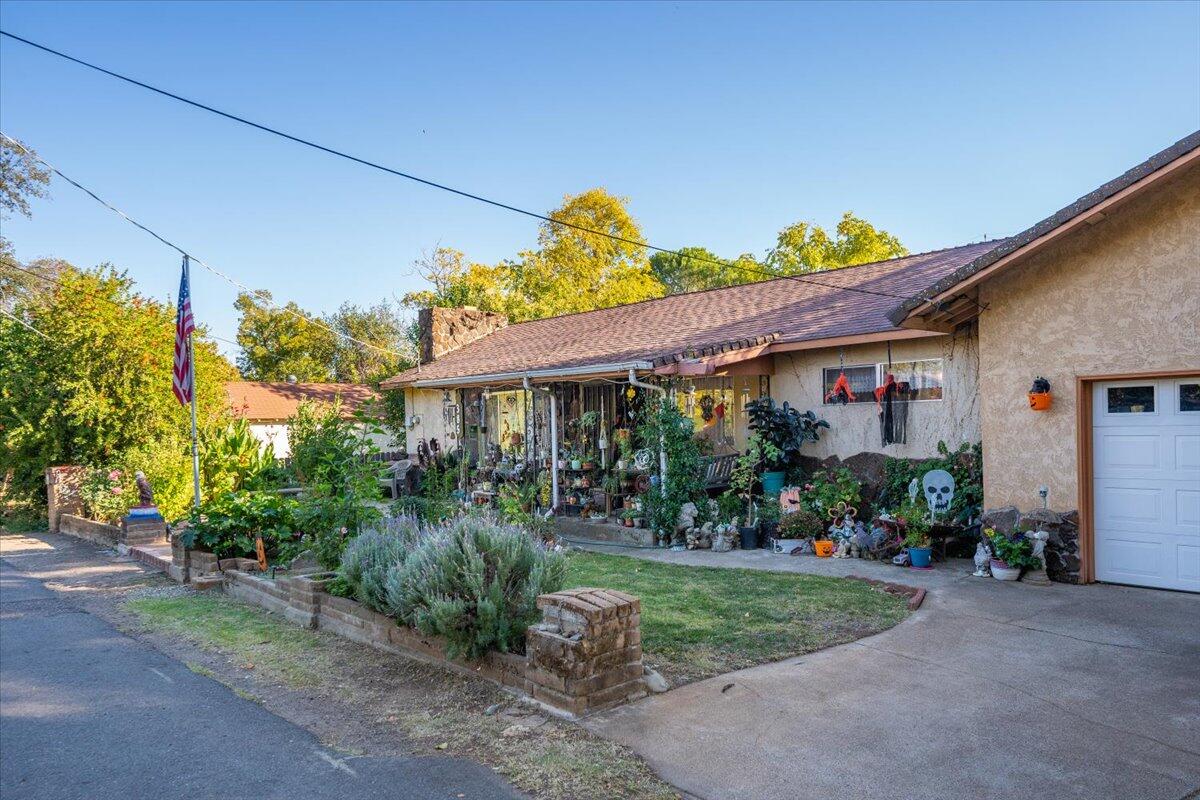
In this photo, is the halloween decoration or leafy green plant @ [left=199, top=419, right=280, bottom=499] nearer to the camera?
the halloween decoration

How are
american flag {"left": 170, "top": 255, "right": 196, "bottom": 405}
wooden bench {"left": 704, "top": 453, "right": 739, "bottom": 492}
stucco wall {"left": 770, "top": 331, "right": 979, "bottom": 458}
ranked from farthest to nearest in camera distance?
1. wooden bench {"left": 704, "top": 453, "right": 739, "bottom": 492}
2. stucco wall {"left": 770, "top": 331, "right": 979, "bottom": 458}
3. american flag {"left": 170, "top": 255, "right": 196, "bottom": 405}

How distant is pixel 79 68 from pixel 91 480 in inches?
333

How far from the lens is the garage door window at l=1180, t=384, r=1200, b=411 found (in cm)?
743

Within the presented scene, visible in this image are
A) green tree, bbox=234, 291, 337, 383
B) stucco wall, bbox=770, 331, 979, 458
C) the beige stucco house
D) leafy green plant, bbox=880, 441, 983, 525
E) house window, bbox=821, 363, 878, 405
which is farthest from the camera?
green tree, bbox=234, 291, 337, 383

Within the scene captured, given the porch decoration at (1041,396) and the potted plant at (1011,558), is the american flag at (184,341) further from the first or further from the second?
the porch decoration at (1041,396)

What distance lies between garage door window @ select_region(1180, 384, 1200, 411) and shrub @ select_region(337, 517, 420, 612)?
7385mm

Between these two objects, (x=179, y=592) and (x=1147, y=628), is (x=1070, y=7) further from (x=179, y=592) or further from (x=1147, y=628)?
(x=179, y=592)

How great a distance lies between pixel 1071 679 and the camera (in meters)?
5.14

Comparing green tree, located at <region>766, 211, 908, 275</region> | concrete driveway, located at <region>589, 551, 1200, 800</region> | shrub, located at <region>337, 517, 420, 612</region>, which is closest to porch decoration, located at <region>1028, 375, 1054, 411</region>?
concrete driveway, located at <region>589, 551, 1200, 800</region>

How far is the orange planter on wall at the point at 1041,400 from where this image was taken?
8.13 metres

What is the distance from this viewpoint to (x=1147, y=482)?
7754 millimetres

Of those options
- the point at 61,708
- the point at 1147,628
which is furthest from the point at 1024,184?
the point at 61,708

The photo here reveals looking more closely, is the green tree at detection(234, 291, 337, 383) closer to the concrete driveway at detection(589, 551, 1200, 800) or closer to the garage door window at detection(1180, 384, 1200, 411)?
the garage door window at detection(1180, 384, 1200, 411)

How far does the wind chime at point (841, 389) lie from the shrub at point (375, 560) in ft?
23.0
